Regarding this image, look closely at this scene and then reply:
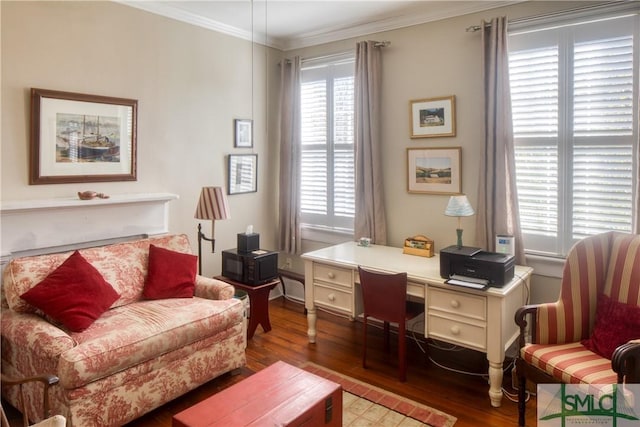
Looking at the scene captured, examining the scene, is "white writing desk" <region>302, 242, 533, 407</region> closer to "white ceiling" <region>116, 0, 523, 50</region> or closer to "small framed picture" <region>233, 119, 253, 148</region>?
"small framed picture" <region>233, 119, 253, 148</region>

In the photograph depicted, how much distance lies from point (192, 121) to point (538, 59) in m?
2.84

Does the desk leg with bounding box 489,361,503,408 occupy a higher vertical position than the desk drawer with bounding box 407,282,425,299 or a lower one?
lower

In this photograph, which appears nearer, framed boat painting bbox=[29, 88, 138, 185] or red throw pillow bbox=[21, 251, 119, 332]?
red throw pillow bbox=[21, 251, 119, 332]

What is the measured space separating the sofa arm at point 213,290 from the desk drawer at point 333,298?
705 millimetres

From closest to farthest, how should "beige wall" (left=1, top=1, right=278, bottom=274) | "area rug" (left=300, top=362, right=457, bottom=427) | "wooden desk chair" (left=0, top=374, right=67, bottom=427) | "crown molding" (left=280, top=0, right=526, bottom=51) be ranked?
"wooden desk chair" (left=0, top=374, right=67, bottom=427), "area rug" (left=300, top=362, right=457, bottom=427), "beige wall" (left=1, top=1, right=278, bottom=274), "crown molding" (left=280, top=0, right=526, bottom=51)

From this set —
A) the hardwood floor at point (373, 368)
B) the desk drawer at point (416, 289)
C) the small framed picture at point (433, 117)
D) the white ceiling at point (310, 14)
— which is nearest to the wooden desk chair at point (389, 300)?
the desk drawer at point (416, 289)

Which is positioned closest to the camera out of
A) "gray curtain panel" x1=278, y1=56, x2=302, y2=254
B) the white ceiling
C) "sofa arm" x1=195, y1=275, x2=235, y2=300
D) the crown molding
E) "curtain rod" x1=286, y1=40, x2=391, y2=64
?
"sofa arm" x1=195, y1=275, x2=235, y2=300

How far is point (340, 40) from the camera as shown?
4.17 m

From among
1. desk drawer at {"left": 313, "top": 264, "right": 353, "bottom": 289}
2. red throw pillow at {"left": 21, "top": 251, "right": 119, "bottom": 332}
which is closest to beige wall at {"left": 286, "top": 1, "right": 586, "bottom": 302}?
Result: desk drawer at {"left": 313, "top": 264, "right": 353, "bottom": 289}

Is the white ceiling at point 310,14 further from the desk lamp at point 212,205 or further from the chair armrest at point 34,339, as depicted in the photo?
the chair armrest at point 34,339

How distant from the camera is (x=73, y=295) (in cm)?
257

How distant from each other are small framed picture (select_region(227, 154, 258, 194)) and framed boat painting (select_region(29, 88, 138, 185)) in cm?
Answer: 100

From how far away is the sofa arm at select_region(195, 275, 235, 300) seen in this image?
314cm

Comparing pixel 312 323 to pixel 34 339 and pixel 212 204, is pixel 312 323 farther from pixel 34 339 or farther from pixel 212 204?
pixel 34 339
